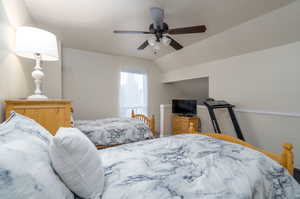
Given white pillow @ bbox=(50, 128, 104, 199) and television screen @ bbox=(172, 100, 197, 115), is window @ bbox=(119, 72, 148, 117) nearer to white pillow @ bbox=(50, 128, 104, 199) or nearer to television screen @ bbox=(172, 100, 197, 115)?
television screen @ bbox=(172, 100, 197, 115)

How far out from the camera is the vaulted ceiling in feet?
6.09

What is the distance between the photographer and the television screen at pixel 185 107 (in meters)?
3.89

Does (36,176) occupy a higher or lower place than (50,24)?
lower

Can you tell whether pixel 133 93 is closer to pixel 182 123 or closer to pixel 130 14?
pixel 182 123

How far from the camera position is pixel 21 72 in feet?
5.97

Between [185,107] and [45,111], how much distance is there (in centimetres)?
342

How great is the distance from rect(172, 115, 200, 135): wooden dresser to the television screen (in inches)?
7.0

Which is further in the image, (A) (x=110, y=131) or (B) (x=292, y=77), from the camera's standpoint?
(A) (x=110, y=131)

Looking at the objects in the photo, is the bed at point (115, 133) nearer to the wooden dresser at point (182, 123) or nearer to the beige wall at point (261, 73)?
the wooden dresser at point (182, 123)

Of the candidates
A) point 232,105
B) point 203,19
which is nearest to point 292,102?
point 232,105

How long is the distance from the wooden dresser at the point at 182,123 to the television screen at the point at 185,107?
0.18m

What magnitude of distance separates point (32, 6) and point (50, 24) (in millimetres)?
454

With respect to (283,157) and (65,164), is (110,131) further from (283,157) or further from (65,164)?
(283,157)

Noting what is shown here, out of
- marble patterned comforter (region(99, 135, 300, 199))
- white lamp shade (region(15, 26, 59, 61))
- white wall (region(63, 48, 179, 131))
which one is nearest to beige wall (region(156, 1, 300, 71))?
white wall (region(63, 48, 179, 131))
